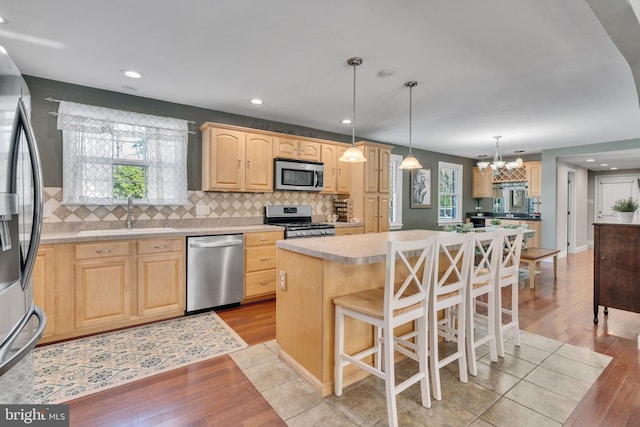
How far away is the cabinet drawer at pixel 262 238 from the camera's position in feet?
12.5

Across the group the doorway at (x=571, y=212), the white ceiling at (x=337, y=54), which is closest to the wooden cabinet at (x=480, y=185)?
the doorway at (x=571, y=212)

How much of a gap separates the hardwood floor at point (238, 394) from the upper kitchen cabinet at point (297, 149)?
230 centimetres

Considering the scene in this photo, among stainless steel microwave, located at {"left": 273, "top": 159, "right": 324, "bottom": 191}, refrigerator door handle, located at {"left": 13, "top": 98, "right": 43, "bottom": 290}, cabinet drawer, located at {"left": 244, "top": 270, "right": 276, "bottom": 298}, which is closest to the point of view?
refrigerator door handle, located at {"left": 13, "top": 98, "right": 43, "bottom": 290}

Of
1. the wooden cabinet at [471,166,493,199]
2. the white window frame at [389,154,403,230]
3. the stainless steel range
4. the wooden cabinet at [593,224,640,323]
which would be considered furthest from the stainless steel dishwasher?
the wooden cabinet at [471,166,493,199]

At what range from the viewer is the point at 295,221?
15.9 ft

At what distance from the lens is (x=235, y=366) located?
2.37 m

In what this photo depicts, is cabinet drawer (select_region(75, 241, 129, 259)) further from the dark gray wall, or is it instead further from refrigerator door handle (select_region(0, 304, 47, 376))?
refrigerator door handle (select_region(0, 304, 47, 376))

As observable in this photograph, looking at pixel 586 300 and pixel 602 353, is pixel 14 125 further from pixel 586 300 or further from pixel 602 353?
pixel 586 300

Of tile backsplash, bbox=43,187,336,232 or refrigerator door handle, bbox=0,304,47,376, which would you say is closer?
refrigerator door handle, bbox=0,304,47,376

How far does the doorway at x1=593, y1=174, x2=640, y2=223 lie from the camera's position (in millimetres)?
7982

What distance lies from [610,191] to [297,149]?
8961 millimetres

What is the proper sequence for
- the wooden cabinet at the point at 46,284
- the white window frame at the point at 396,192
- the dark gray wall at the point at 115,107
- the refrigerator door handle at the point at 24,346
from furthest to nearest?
the white window frame at the point at 396,192, the dark gray wall at the point at 115,107, the wooden cabinet at the point at 46,284, the refrigerator door handle at the point at 24,346

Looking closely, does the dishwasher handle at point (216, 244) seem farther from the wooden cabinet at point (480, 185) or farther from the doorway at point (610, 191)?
the doorway at point (610, 191)

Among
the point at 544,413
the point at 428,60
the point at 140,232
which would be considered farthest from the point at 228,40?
the point at 544,413
